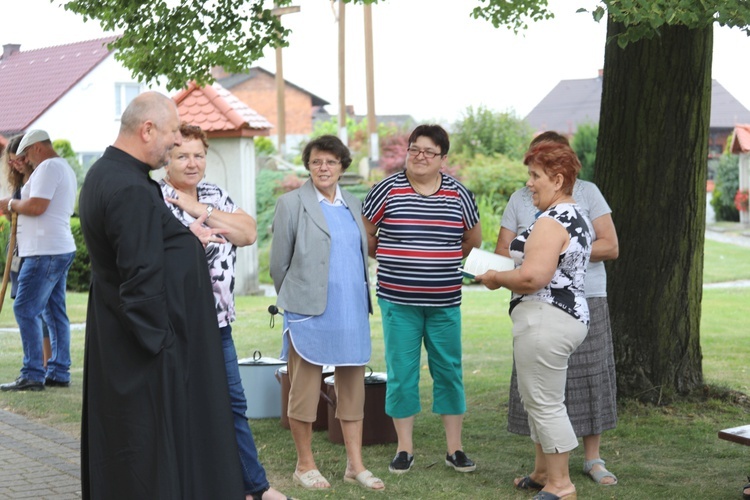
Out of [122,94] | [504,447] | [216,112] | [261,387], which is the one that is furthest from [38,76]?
[504,447]

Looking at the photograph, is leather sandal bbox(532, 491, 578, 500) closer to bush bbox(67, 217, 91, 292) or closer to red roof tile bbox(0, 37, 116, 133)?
bush bbox(67, 217, 91, 292)

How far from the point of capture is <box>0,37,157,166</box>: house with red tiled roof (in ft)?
129

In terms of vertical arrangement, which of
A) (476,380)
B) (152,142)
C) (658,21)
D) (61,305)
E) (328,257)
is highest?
(658,21)

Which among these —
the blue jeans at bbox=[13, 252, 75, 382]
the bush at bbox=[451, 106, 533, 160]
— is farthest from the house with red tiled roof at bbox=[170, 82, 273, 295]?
the bush at bbox=[451, 106, 533, 160]

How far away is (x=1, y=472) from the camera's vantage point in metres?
6.31

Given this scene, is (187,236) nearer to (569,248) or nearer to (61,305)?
(569,248)

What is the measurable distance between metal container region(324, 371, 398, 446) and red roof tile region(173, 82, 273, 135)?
10914mm

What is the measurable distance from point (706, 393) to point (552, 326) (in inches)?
121

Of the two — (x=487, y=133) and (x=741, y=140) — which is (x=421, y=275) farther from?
(x=741, y=140)

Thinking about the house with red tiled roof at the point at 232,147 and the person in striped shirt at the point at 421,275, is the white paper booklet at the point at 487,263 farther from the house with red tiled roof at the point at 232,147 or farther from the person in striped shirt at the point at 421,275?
the house with red tiled roof at the point at 232,147

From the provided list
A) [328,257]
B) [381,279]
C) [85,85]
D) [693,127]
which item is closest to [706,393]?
[693,127]

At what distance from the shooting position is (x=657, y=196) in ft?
25.0

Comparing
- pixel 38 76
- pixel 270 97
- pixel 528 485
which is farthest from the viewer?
pixel 270 97

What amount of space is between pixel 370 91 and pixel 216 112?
17133mm
